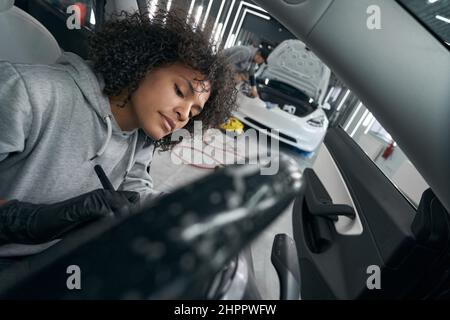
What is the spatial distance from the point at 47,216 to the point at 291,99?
10.5 feet

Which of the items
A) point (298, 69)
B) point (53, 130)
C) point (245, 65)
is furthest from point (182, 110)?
point (298, 69)

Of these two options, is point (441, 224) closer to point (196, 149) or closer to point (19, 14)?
point (19, 14)

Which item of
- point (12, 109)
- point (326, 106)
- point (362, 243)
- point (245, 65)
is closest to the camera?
point (12, 109)

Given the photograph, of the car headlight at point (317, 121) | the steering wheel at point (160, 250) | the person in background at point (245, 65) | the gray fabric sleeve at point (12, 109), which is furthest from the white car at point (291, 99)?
the steering wheel at point (160, 250)

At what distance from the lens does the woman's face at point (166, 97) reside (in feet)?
2.32

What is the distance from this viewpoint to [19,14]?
0.86 m

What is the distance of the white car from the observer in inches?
112

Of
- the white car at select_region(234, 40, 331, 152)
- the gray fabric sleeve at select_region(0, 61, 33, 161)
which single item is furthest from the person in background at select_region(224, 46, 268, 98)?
the gray fabric sleeve at select_region(0, 61, 33, 161)

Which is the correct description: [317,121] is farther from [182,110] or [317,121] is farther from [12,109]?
[12,109]

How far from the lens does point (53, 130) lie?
0.65 meters

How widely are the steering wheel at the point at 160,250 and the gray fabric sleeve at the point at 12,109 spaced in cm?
53

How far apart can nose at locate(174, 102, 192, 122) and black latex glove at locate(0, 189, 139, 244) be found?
0.91 ft

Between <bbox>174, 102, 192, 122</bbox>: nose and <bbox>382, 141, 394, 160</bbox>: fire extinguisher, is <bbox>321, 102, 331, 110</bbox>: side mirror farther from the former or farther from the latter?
<bbox>174, 102, 192, 122</bbox>: nose
